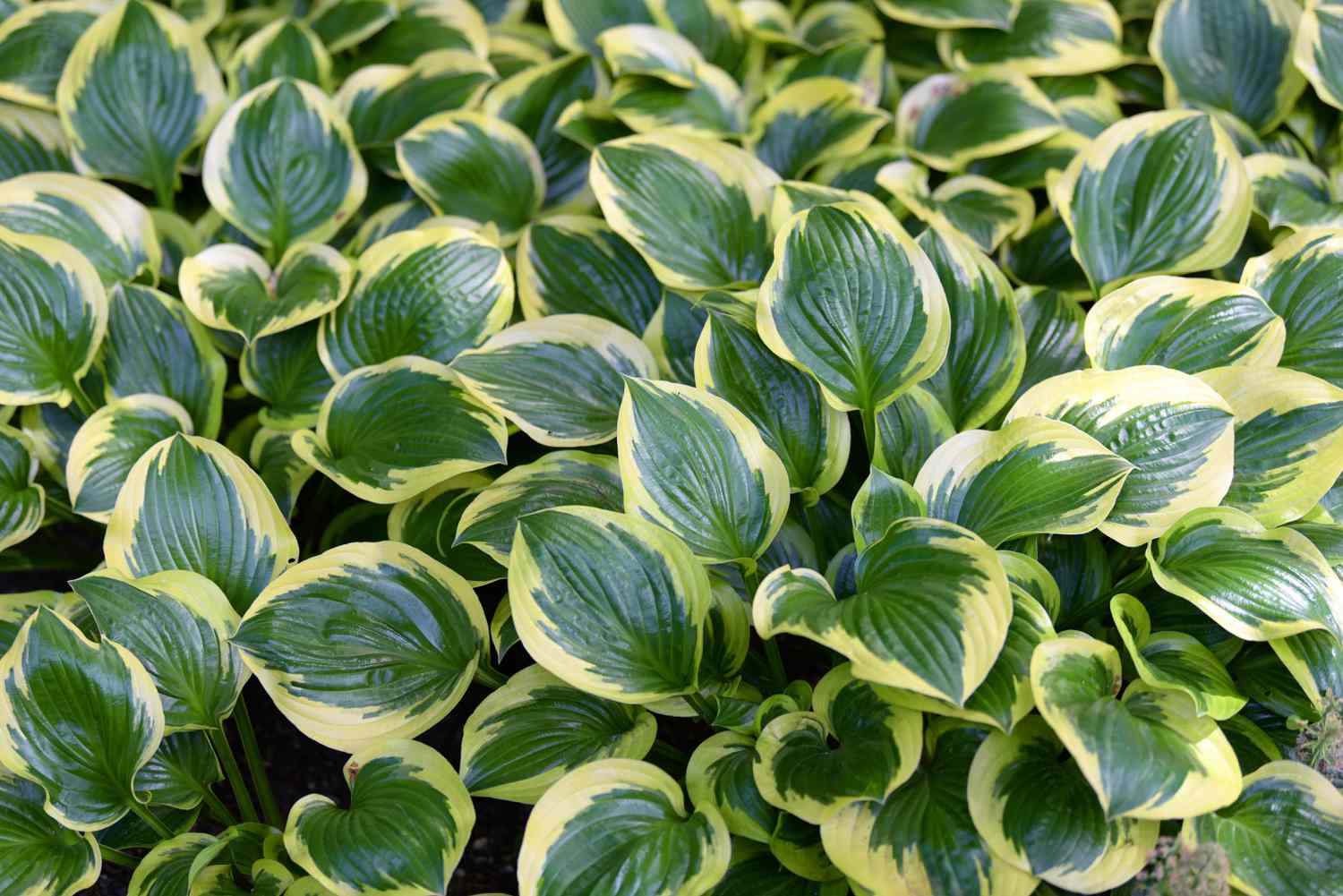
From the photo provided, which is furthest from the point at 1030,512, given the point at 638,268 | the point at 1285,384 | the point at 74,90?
the point at 74,90

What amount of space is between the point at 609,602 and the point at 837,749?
259 mm

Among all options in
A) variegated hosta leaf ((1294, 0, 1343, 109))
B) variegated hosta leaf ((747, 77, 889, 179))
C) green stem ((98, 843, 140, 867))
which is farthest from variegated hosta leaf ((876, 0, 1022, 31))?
green stem ((98, 843, 140, 867))

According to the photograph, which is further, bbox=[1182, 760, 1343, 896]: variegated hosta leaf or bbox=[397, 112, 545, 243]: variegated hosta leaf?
bbox=[397, 112, 545, 243]: variegated hosta leaf

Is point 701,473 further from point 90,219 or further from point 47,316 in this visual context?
point 90,219

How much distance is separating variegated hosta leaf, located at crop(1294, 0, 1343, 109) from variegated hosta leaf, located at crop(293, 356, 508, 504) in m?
1.33

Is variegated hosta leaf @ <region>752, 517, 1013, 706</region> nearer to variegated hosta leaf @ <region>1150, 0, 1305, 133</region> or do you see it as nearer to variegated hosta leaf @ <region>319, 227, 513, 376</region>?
variegated hosta leaf @ <region>319, 227, 513, 376</region>

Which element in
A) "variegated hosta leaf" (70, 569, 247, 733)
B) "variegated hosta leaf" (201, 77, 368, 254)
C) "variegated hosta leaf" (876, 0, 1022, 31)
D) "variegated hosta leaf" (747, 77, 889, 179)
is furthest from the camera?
"variegated hosta leaf" (876, 0, 1022, 31)

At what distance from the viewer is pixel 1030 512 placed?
115cm

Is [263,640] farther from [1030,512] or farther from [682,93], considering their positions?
[682,93]

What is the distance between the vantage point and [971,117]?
1845 mm

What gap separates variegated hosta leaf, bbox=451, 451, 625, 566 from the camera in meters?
1.29

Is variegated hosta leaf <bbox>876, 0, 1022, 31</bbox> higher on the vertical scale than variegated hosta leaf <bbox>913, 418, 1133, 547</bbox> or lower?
higher

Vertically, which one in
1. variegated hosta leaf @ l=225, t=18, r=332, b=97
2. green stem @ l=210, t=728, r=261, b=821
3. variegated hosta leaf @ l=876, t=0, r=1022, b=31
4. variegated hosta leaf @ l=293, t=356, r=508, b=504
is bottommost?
green stem @ l=210, t=728, r=261, b=821

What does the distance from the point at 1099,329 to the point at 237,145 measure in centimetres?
123
